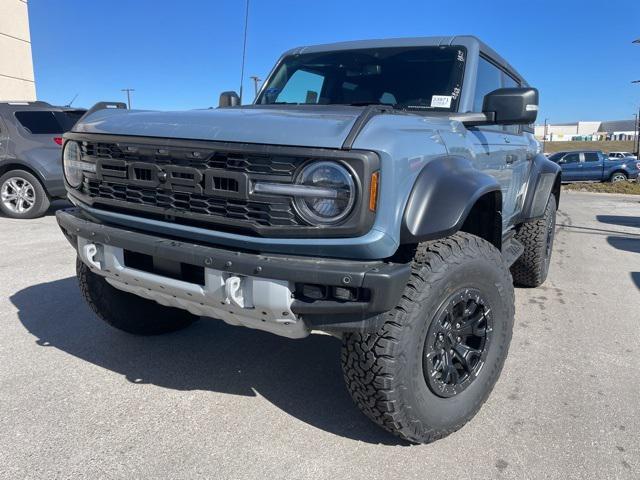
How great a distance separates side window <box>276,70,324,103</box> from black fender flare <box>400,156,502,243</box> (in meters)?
1.54

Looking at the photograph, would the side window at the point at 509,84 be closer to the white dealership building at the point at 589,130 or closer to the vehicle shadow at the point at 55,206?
the vehicle shadow at the point at 55,206

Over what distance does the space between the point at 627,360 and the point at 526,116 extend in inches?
71.4

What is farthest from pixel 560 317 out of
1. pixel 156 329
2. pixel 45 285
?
pixel 45 285

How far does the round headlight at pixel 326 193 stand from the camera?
1.99 meters

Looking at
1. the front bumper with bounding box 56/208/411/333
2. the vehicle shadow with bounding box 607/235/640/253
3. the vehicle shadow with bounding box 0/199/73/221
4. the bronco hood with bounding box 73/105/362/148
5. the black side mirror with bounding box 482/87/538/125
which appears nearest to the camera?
the front bumper with bounding box 56/208/411/333

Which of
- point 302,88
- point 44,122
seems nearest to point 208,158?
point 302,88

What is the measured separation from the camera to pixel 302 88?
373cm

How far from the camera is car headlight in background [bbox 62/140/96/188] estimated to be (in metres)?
2.77

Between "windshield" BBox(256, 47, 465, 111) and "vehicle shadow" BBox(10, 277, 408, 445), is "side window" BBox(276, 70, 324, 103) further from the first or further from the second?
"vehicle shadow" BBox(10, 277, 408, 445)

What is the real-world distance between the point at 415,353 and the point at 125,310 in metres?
1.95

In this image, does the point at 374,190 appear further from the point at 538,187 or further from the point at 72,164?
the point at 538,187

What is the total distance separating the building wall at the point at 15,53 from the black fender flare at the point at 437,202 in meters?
16.6

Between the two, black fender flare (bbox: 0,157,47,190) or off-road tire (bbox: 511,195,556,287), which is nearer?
off-road tire (bbox: 511,195,556,287)

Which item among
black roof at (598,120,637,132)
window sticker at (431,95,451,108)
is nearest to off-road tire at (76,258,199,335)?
window sticker at (431,95,451,108)
